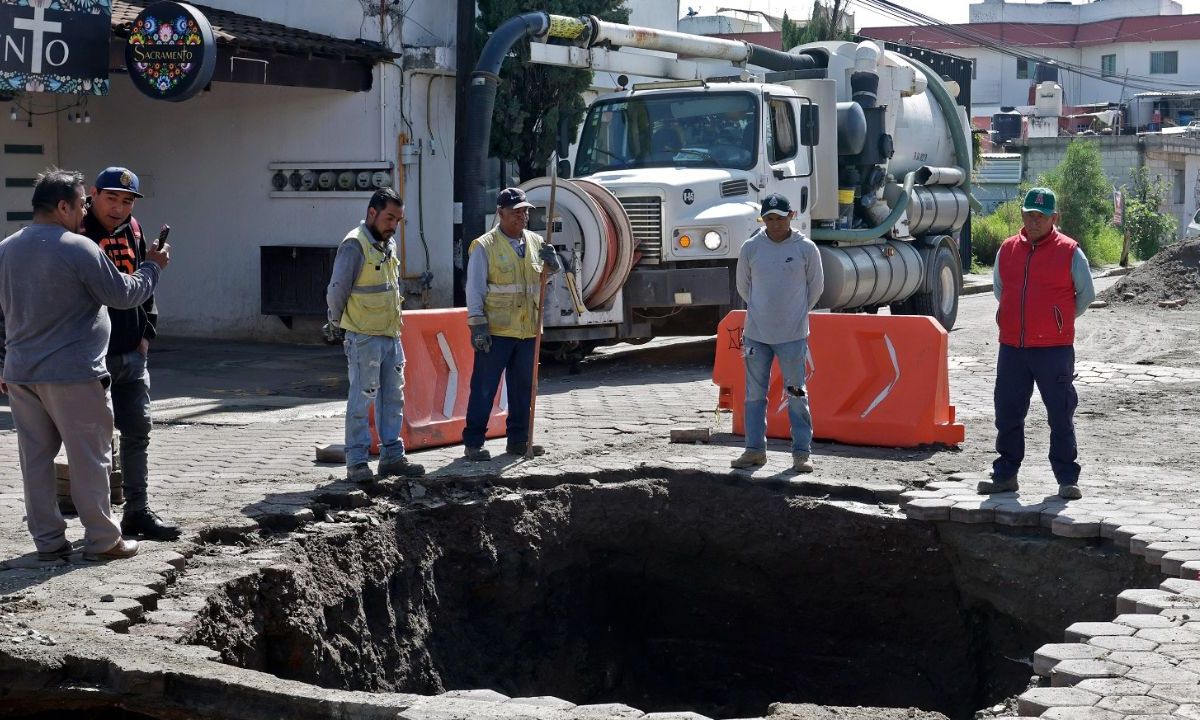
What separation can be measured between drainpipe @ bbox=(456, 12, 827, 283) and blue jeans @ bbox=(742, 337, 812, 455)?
694cm

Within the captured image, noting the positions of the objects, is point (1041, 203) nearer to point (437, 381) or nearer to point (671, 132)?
point (437, 381)

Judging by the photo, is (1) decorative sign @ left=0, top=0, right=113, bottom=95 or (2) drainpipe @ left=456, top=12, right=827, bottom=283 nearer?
(1) decorative sign @ left=0, top=0, right=113, bottom=95

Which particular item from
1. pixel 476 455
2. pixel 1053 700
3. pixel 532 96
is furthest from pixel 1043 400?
pixel 532 96

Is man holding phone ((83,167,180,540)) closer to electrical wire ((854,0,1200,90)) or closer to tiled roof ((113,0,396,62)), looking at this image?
tiled roof ((113,0,396,62))

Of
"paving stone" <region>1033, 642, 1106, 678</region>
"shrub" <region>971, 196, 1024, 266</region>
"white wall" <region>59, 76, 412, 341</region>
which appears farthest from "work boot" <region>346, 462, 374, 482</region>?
"shrub" <region>971, 196, 1024, 266</region>

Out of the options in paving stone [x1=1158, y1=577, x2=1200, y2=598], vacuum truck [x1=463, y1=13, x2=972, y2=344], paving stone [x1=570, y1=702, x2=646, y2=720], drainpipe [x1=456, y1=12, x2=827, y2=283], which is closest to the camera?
paving stone [x1=570, y1=702, x2=646, y2=720]

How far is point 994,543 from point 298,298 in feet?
36.4

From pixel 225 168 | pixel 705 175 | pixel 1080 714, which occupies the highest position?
pixel 225 168

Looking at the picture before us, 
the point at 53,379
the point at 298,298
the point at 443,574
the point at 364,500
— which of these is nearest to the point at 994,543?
the point at 443,574

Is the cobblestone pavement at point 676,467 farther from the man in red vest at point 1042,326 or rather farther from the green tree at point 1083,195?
the green tree at point 1083,195

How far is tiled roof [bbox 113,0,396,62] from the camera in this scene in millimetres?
14102

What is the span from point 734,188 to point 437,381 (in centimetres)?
529

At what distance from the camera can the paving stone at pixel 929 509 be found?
24.5ft

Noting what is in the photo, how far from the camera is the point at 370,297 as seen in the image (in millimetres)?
7918
